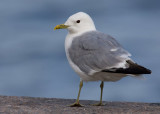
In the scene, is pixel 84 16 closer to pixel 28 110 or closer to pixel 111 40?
pixel 111 40

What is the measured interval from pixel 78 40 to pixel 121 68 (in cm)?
113

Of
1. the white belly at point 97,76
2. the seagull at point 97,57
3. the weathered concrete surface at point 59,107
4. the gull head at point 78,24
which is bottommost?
the weathered concrete surface at point 59,107

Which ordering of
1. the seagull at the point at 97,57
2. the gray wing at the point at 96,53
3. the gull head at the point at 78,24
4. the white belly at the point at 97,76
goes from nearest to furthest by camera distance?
1. the seagull at the point at 97,57
2. the gray wing at the point at 96,53
3. the white belly at the point at 97,76
4. the gull head at the point at 78,24

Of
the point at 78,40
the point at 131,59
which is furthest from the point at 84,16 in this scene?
the point at 131,59

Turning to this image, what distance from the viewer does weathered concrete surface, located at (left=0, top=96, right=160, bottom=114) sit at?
8.44 meters

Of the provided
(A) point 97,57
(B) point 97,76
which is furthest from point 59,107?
(A) point 97,57

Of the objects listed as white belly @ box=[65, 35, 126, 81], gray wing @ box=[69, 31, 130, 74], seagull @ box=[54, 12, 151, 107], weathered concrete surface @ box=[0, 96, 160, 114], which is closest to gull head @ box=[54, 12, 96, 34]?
seagull @ box=[54, 12, 151, 107]

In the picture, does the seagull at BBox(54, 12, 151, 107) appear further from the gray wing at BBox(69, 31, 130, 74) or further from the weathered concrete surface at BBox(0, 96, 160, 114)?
the weathered concrete surface at BBox(0, 96, 160, 114)

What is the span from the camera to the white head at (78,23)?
9250 millimetres

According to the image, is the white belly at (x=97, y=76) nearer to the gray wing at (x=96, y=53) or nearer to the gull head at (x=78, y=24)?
the gray wing at (x=96, y=53)

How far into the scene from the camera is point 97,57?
8.57 meters

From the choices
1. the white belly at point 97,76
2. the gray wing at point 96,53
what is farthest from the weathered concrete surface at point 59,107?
the gray wing at point 96,53

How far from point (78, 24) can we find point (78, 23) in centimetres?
2

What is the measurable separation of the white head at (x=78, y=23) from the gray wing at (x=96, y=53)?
33cm
